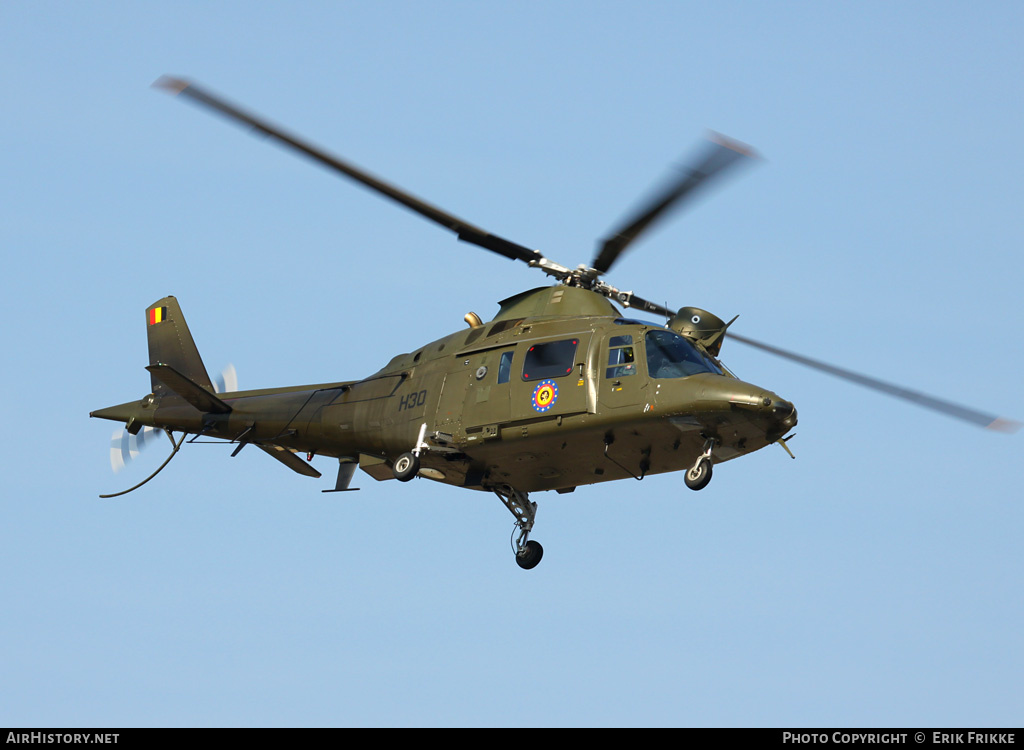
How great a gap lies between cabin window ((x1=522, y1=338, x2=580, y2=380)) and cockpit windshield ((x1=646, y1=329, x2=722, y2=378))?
1494 millimetres

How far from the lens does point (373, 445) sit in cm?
2852

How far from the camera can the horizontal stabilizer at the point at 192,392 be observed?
93.1 feet

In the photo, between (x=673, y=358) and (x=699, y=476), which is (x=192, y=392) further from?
(x=699, y=476)

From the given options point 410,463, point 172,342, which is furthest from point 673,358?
point 172,342

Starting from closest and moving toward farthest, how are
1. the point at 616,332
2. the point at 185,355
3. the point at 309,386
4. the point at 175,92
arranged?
the point at 175,92 < the point at 616,332 < the point at 309,386 < the point at 185,355

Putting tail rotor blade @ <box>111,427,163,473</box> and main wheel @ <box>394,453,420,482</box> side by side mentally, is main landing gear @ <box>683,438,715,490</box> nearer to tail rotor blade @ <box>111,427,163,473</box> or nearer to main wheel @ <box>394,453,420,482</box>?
main wheel @ <box>394,453,420,482</box>

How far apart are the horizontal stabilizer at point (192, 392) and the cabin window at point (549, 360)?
735 cm

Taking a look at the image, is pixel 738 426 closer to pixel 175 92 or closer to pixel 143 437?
pixel 175 92

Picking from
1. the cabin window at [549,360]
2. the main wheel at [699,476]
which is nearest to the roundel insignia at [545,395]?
the cabin window at [549,360]

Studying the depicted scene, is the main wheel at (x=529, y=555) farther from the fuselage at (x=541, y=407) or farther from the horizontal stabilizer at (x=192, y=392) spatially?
the horizontal stabilizer at (x=192, y=392)

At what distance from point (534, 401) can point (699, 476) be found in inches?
134

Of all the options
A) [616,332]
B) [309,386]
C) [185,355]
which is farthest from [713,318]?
[185,355]
